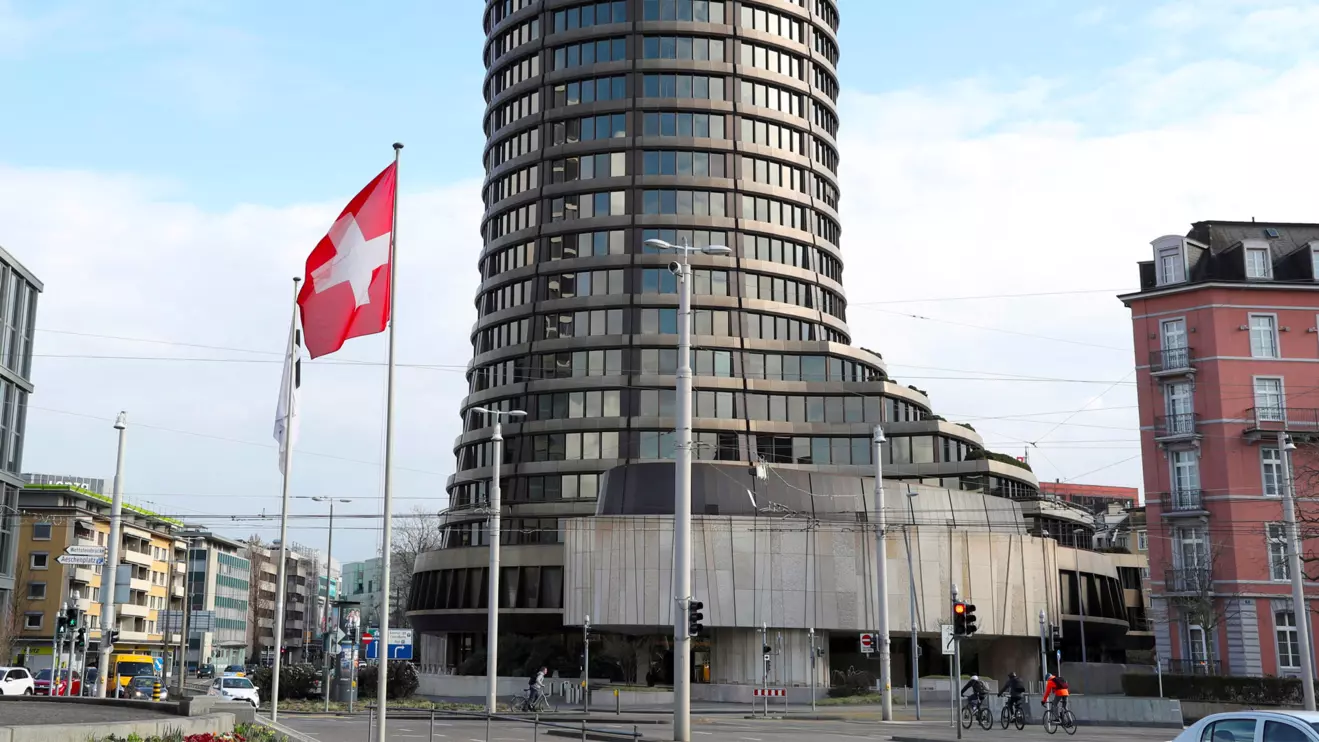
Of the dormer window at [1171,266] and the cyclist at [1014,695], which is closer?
the cyclist at [1014,695]

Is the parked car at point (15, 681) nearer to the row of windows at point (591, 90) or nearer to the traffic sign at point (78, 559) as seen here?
the traffic sign at point (78, 559)

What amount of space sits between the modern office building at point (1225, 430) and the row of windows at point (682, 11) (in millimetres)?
49915

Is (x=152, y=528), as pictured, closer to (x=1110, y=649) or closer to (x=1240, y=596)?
(x=1110, y=649)

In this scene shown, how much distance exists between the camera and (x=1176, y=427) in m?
62.5

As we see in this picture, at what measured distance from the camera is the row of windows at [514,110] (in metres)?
105

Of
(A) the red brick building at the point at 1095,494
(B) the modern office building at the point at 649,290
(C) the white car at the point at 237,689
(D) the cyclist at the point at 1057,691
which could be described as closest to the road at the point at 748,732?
(D) the cyclist at the point at 1057,691

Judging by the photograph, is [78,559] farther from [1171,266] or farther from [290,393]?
[1171,266]

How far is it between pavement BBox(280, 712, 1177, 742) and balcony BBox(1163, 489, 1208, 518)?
2333 centimetres

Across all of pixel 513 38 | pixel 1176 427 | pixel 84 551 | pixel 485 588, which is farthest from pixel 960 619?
pixel 513 38

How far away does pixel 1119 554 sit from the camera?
10181 cm

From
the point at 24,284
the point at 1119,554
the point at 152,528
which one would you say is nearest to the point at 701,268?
the point at 1119,554

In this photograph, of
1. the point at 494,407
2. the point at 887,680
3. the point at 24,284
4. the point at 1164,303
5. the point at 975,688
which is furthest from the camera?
the point at 494,407

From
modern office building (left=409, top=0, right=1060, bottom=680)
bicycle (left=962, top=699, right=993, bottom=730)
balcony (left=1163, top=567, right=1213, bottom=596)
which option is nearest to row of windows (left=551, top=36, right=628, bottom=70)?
modern office building (left=409, top=0, right=1060, bottom=680)

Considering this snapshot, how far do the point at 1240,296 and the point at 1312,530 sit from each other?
13.3 m
